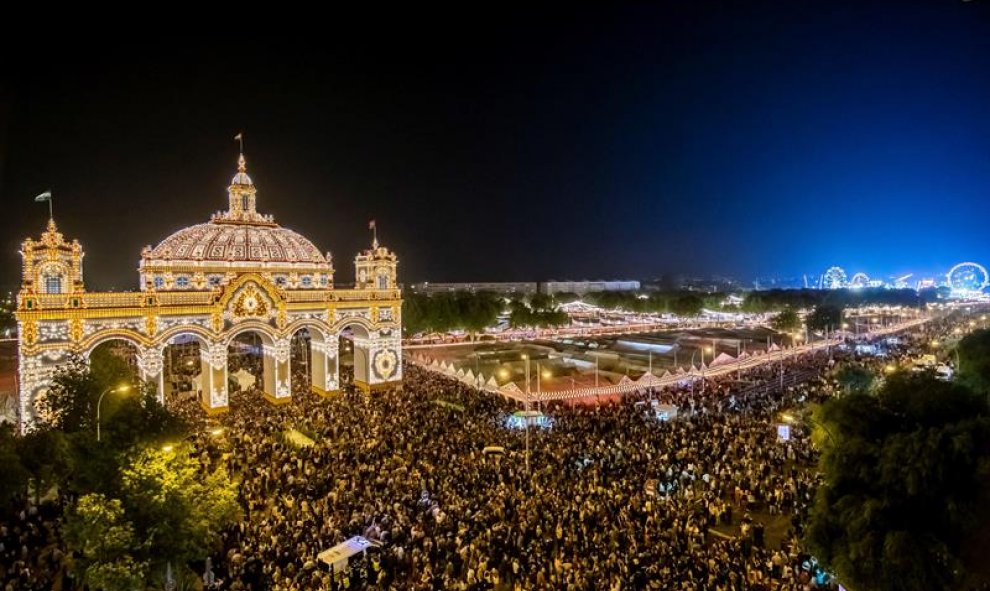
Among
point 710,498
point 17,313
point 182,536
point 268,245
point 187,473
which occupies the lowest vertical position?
point 710,498

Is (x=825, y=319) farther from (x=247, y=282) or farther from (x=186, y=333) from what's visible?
(x=186, y=333)

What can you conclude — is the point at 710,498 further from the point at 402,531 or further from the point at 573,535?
the point at 402,531

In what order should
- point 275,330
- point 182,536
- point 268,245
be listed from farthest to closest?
point 268,245, point 275,330, point 182,536

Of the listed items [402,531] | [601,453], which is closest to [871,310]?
[601,453]

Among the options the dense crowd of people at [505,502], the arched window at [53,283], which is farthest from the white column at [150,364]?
the arched window at [53,283]

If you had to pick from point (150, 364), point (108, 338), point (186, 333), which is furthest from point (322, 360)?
point (108, 338)

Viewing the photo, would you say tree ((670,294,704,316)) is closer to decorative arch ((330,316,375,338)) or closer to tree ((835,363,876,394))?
tree ((835,363,876,394))

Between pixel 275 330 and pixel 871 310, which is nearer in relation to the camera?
pixel 275 330
